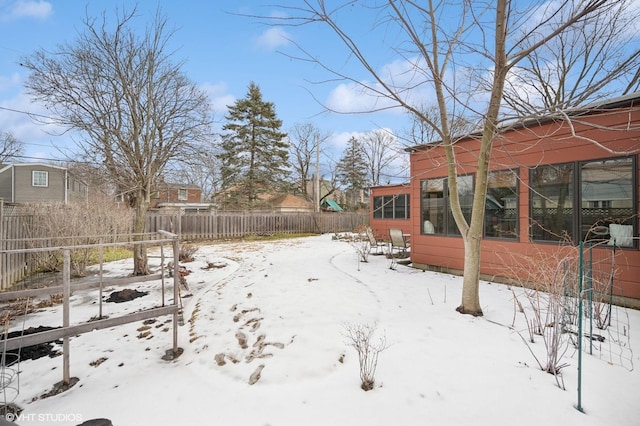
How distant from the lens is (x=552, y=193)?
4.73 metres

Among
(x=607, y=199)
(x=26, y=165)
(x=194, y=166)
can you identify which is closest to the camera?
(x=607, y=199)

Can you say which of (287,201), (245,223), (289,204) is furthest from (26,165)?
(289,204)

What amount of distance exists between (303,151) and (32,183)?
21676mm

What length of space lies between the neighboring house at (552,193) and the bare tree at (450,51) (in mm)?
563

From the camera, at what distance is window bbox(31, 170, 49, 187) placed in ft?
68.2

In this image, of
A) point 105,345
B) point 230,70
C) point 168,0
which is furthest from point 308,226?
point 105,345

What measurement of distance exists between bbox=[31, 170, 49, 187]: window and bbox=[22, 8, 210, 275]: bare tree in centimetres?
2104

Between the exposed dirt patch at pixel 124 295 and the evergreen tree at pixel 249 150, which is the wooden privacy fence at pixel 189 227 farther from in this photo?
the evergreen tree at pixel 249 150

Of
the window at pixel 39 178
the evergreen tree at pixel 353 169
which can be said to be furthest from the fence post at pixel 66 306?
the evergreen tree at pixel 353 169

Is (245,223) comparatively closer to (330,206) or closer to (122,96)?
(122,96)

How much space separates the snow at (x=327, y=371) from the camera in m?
2.06

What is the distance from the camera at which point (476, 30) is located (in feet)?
11.7

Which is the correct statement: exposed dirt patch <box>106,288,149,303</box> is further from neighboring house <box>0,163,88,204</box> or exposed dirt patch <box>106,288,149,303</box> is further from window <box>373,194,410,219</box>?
neighboring house <box>0,163,88,204</box>

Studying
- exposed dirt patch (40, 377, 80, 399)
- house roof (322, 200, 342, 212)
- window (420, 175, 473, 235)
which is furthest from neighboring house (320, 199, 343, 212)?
exposed dirt patch (40, 377, 80, 399)
